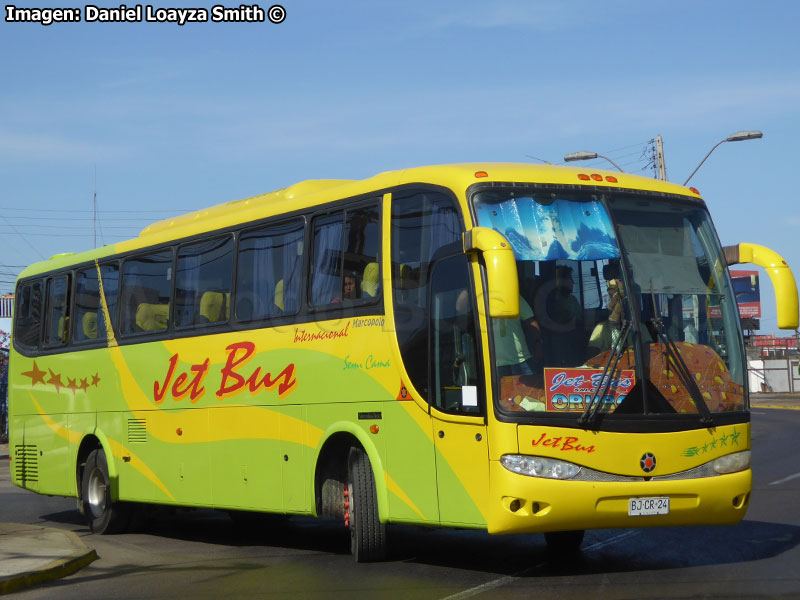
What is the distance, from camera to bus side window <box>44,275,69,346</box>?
17.0 meters

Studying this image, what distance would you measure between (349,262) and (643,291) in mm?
2929

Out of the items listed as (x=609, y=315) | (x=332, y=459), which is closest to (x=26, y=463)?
(x=332, y=459)

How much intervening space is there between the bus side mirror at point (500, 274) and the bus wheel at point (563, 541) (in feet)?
10.8

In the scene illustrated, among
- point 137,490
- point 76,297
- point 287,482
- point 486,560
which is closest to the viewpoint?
point 486,560

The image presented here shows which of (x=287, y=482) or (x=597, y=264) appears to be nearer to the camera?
(x=597, y=264)

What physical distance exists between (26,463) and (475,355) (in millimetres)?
10351

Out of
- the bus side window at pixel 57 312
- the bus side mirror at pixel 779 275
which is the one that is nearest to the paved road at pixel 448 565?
the bus side mirror at pixel 779 275

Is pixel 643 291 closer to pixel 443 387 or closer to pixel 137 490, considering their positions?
pixel 443 387

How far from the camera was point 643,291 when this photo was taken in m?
9.80

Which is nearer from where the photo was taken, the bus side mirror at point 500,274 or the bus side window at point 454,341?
the bus side mirror at point 500,274

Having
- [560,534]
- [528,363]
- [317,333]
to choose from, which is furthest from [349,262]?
[560,534]

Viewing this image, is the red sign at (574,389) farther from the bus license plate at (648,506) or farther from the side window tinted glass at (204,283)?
the side window tinted glass at (204,283)

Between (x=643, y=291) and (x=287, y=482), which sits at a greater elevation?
(x=643, y=291)

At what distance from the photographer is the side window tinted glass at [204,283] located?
13406 mm
